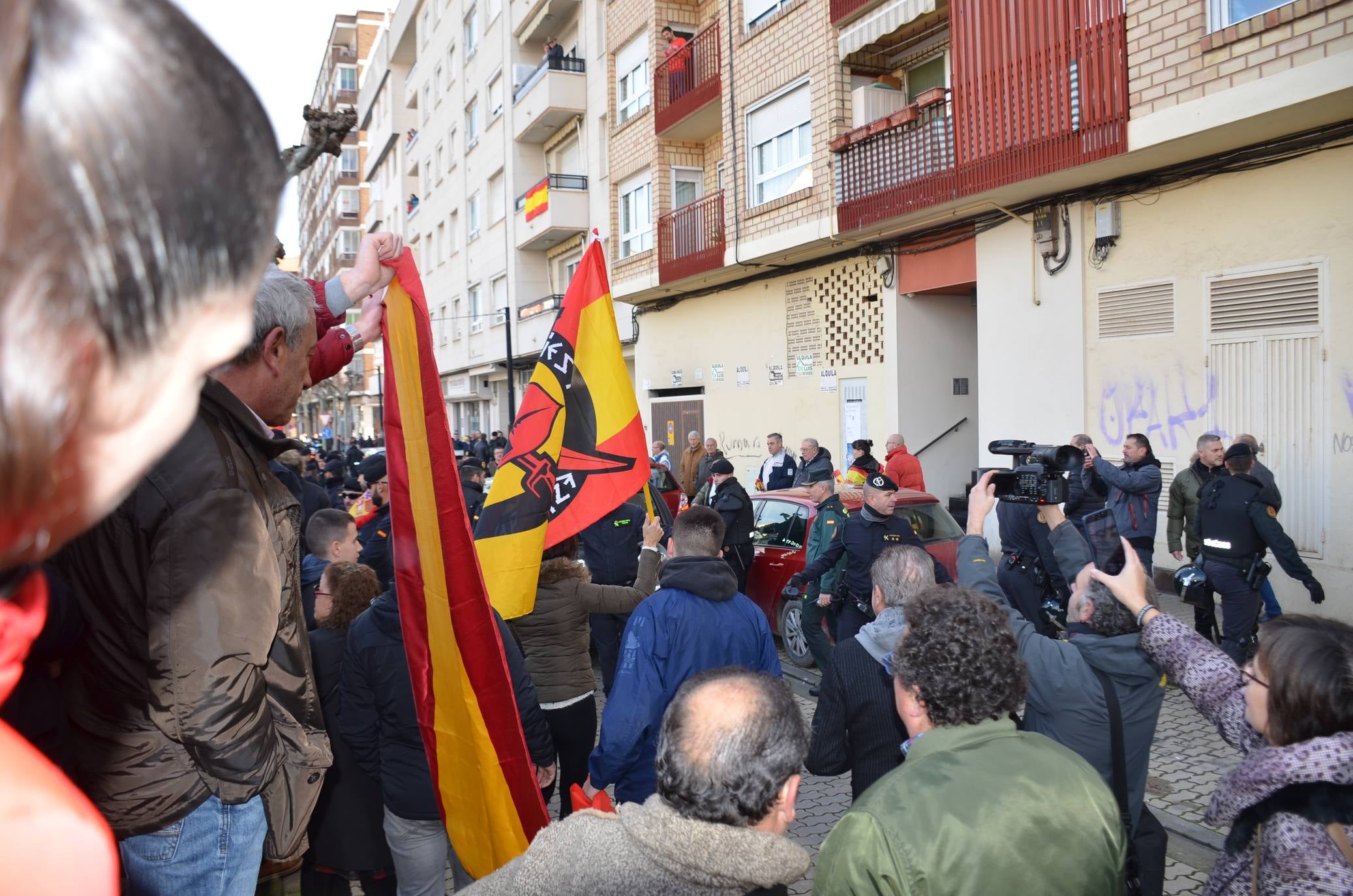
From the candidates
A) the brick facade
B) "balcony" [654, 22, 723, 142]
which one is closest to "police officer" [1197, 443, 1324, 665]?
the brick facade

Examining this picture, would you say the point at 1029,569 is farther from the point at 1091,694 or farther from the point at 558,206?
the point at 558,206

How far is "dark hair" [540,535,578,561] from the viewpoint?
16.0 ft

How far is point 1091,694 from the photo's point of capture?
295 centimetres

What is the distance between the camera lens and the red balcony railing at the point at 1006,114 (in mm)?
9969

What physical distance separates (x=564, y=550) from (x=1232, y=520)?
538 cm

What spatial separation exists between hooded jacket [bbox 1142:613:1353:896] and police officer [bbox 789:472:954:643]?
162 inches

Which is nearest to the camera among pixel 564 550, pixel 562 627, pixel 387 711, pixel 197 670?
pixel 197 670

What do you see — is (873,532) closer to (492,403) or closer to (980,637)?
(980,637)

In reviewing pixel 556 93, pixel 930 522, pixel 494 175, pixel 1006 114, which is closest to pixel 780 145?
pixel 1006 114

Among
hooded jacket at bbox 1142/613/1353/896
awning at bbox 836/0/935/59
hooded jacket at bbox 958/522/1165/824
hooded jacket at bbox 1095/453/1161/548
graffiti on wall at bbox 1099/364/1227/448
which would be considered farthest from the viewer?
awning at bbox 836/0/935/59

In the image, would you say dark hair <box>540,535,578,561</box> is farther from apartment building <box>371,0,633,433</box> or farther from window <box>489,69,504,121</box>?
window <box>489,69,504,121</box>

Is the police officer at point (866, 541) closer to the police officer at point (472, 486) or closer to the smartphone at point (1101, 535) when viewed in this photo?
the smartphone at point (1101, 535)

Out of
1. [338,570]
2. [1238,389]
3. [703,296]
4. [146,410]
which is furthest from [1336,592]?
[703,296]

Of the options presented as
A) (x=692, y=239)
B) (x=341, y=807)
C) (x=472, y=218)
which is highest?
(x=472, y=218)
